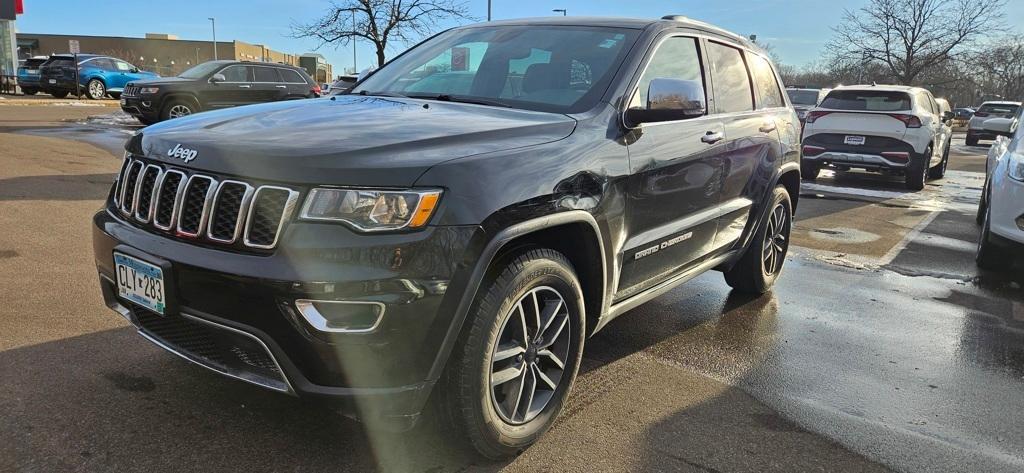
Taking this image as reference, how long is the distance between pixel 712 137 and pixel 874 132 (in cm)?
937

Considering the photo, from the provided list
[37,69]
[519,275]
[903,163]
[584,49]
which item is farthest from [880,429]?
[37,69]

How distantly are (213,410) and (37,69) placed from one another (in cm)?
2911

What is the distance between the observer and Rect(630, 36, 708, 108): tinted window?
10.8 ft

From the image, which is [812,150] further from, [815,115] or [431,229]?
[431,229]

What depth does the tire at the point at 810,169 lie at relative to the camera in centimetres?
1229

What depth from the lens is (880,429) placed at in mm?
3064

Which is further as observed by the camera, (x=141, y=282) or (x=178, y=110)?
(x=178, y=110)

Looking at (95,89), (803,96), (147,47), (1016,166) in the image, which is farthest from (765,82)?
(147,47)

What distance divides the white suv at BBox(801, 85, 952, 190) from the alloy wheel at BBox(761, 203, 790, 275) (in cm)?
747

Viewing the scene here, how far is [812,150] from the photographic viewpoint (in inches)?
471

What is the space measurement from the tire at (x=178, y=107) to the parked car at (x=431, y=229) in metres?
12.2

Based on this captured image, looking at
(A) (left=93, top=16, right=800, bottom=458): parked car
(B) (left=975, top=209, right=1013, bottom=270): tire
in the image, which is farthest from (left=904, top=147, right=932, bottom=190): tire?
(A) (left=93, top=16, right=800, bottom=458): parked car

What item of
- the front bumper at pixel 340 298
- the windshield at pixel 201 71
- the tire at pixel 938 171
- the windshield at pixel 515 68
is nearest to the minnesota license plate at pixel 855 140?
the tire at pixel 938 171

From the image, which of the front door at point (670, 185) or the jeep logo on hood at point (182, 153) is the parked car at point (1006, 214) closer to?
the front door at point (670, 185)
